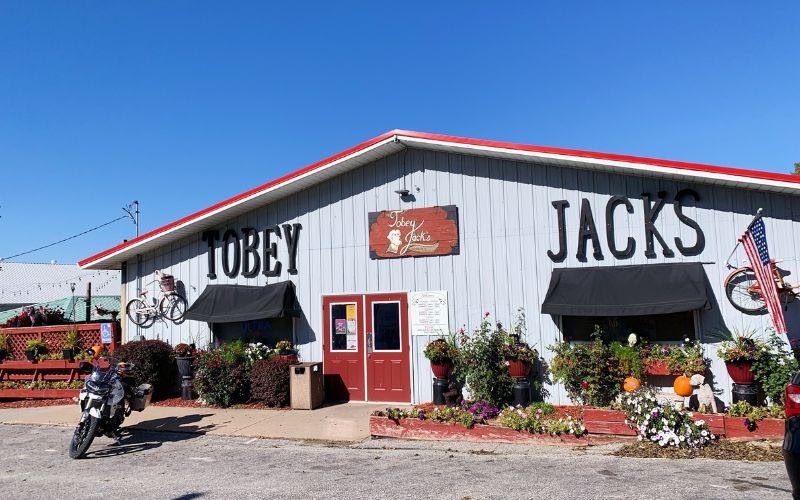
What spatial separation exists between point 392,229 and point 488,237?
1993 mm

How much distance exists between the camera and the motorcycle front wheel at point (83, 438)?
804 centimetres

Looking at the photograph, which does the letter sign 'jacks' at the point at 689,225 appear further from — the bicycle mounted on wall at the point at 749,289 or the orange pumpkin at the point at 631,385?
the orange pumpkin at the point at 631,385

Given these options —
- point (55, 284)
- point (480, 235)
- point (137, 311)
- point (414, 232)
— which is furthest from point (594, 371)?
point (55, 284)

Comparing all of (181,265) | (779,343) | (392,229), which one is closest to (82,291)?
(181,265)

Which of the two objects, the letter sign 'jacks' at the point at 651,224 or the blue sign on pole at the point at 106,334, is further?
the blue sign on pole at the point at 106,334

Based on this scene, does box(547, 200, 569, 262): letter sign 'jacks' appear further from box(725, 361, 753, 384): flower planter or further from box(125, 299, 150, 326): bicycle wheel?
box(125, 299, 150, 326): bicycle wheel

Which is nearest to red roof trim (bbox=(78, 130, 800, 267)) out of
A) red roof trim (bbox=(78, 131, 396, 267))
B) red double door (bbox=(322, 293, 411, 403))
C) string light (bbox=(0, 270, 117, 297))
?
red roof trim (bbox=(78, 131, 396, 267))

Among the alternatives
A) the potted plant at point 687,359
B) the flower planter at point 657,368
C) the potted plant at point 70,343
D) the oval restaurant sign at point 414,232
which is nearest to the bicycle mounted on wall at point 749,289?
the potted plant at point 687,359

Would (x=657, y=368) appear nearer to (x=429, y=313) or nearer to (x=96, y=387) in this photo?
(x=429, y=313)

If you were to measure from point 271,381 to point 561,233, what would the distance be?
623cm

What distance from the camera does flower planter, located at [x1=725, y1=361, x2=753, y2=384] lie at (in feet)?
29.0

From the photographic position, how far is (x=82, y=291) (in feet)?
134

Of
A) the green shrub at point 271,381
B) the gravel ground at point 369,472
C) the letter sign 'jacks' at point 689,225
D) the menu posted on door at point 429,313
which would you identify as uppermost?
the letter sign 'jacks' at point 689,225

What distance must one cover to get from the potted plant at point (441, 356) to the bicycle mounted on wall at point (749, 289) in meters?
4.78
